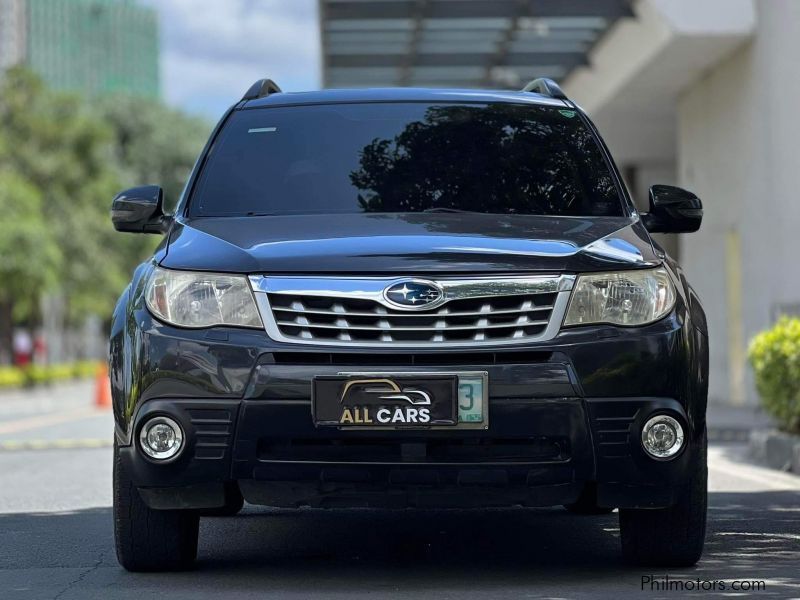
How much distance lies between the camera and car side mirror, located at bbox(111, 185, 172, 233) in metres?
6.55

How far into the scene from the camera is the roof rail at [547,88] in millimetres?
7318

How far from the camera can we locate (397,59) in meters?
25.3

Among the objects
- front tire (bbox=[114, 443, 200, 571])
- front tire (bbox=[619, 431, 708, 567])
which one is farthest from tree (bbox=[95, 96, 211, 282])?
front tire (bbox=[619, 431, 708, 567])

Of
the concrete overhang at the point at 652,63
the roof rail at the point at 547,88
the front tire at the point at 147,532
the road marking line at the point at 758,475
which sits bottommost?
the road marking line at the point at 758,475

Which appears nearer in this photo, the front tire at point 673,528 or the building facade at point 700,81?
the front tire at point 673,528

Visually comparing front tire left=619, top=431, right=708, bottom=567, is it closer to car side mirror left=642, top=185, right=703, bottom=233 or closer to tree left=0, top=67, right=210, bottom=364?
car side mirror left=642, top=185, right=703, bottom=233

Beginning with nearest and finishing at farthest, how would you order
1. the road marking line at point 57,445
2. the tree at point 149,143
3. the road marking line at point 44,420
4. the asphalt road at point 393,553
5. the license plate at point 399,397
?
the license plate at point 399,397, the asphalt road at point 393,553, the road marking line at point 57,445, the road marking line at point 44,420, the tree at point 149,143

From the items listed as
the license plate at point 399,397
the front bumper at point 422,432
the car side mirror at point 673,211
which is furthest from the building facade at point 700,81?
the license plate at point 399,397

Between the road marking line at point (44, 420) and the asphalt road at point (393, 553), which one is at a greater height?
the asphalt road at point (393, 553)

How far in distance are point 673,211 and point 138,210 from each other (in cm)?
222

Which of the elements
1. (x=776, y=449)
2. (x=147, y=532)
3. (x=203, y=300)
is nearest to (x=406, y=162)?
(x=203, y=300)

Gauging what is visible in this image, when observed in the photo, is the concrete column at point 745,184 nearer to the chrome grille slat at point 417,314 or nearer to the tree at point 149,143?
the chrome grille slat at point 417,314

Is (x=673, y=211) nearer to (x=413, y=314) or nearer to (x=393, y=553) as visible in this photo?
(x=413, y=314)

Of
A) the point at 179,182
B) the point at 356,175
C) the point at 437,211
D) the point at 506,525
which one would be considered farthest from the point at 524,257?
the point at 179,182
